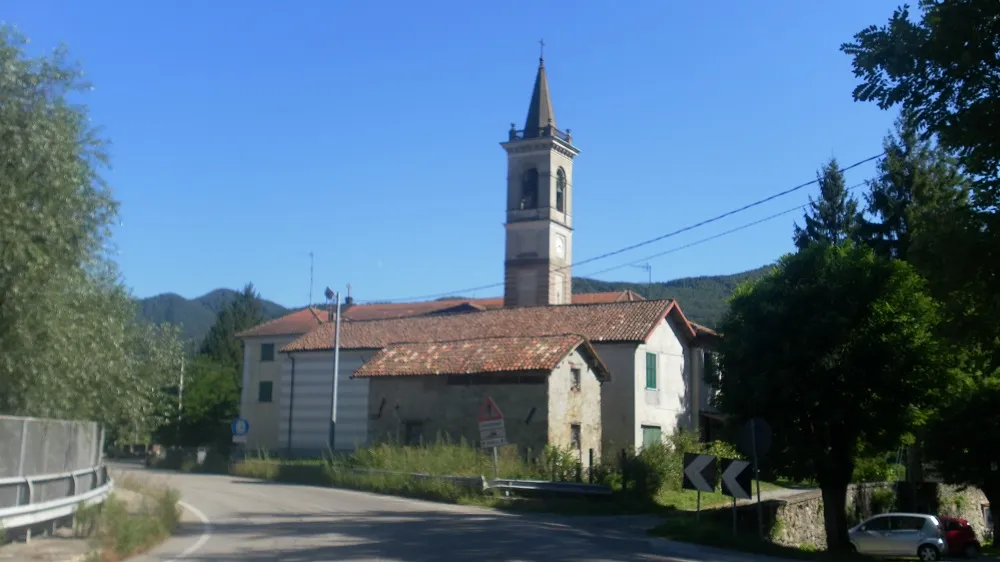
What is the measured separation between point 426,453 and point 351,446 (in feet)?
58.1

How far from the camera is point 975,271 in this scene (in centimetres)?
1247

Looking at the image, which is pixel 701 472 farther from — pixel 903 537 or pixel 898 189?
pixel 898 189

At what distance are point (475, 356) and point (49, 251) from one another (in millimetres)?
19487

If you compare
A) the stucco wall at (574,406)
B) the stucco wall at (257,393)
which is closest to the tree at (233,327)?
the stucco wall at (257,393)

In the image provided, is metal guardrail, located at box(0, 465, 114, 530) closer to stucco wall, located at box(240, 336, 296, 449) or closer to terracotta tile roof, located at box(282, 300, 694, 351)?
terracotta tile roof, located at box(282, 300, 694, 351)

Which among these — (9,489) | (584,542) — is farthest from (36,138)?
(584,542)

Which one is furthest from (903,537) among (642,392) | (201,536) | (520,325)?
(201,536)

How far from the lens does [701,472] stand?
18.2 metres

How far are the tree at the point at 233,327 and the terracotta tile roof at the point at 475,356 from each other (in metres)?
41.4

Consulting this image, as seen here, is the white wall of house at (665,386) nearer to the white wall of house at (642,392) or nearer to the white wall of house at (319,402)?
the white wall of house at (642,392)

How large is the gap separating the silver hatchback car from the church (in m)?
9.48

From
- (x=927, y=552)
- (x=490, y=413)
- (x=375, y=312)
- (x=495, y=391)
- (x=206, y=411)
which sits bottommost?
(x=927, y=552)

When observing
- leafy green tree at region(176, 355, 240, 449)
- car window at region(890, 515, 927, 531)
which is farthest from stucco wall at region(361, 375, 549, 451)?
leafy green tree at region(176, 355, 240, 449)

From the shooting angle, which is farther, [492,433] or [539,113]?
[539,113]
